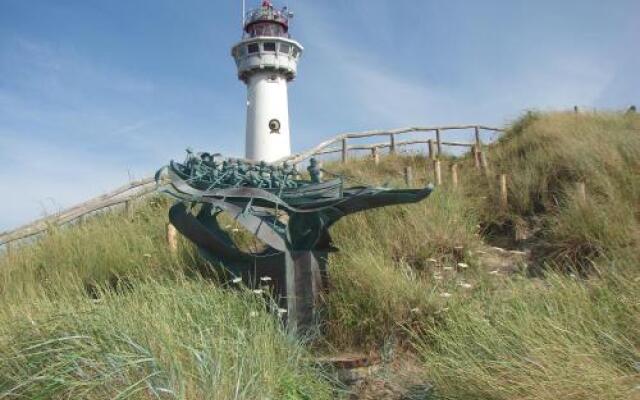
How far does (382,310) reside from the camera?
549cm

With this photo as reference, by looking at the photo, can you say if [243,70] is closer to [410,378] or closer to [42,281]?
[42,281]

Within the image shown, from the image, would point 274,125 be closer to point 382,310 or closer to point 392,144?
point 392,144

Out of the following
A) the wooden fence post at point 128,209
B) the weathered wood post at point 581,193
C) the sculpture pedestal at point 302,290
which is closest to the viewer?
the sculpture pedestal at point 302,290

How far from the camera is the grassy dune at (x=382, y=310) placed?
3.56 m

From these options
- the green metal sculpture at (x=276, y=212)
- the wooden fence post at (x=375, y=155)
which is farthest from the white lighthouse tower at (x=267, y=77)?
the green metal sculpture at (x=276, y=212)

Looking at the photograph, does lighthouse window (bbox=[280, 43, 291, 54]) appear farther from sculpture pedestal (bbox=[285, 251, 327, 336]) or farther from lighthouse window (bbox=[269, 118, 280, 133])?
sculpture pedestal (bbox=[285, 251, 327, 336])

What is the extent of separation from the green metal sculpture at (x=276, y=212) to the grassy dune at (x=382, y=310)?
329 mm

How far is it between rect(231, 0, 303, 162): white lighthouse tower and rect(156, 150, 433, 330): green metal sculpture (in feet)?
65.6

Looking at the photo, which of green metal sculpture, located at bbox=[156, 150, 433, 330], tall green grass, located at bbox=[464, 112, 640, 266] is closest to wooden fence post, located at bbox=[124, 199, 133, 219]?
green metal sculpture, located at bbox=[156, 150, 433, 330]

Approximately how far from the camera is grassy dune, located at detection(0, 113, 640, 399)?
140 inches

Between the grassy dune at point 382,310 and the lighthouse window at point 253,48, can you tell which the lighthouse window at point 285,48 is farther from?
the grassy dune at point 382,310

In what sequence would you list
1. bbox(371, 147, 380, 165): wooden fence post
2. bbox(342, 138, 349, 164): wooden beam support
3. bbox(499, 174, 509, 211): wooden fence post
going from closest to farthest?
bbox(499, 174, 509, 211): wooden fence post → bbox(371, 147, 380, 165): wooden fence post → bbox(342, 138, 349, 164): wooden beam support

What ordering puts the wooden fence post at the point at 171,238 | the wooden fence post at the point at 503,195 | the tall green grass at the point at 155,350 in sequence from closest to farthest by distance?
the tall green grass at the point at 155,350 < the wooden fence post at the point at 171,238 < the wooden fence post at the point at 503,195

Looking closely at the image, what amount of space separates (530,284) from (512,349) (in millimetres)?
1431
